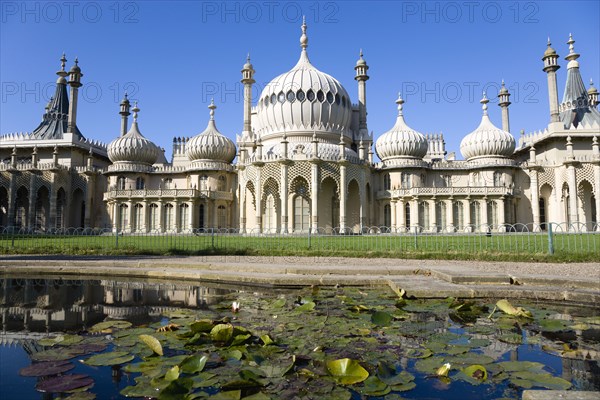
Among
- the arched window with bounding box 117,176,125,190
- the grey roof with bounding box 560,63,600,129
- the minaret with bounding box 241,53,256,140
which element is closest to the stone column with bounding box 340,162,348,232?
the minaret with bounding box 241,53,256,140

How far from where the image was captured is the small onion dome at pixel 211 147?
34281mm

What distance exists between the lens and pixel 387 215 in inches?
1278

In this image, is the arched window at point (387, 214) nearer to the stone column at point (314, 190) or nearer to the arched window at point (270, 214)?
the stone column at point (314, 190)

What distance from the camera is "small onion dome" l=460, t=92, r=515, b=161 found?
3284 cm

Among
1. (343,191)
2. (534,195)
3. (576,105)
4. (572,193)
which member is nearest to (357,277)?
(343,191)

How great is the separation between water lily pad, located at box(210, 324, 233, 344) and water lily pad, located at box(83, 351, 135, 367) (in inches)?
28.5

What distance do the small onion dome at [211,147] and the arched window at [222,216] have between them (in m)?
4.50

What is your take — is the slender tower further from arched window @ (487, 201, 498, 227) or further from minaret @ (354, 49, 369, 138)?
arched window @ (487, 201, 498, 227)

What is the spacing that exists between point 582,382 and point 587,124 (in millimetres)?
40423

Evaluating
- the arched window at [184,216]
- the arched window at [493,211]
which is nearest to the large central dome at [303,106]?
the arched window at [184,216]

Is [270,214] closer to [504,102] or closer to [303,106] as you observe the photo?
[303,106]

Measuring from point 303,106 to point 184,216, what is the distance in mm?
13206

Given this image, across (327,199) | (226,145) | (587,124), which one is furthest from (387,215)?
(587,124)

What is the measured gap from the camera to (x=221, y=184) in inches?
1351
